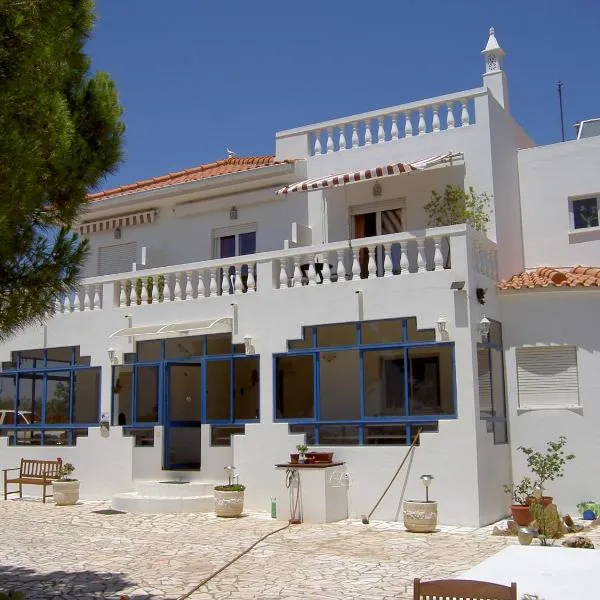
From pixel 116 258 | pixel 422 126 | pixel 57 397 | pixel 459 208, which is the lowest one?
pixel 57 397

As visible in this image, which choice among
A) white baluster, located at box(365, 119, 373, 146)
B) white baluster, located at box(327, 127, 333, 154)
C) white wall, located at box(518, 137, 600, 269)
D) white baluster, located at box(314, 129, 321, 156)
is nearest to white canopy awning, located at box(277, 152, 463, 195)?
white baluster, located at box(365, 119, 373, 146)

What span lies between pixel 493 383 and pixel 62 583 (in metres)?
11.7

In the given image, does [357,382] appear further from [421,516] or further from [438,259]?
[421,516]

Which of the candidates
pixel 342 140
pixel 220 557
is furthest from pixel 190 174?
pixel 220 557

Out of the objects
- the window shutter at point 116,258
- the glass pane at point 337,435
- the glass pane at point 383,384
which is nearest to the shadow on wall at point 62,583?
the glass pane at point 337,435

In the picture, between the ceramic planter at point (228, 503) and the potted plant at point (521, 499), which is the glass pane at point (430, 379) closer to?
the potted plant at point (521, 499)

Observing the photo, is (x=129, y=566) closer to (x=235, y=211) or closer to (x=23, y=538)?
(x=23, y=538)

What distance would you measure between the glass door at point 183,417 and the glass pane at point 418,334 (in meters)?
6.88

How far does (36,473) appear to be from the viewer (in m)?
25.0

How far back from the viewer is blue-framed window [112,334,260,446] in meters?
22.9

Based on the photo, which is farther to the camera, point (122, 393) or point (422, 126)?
point (122, 393)

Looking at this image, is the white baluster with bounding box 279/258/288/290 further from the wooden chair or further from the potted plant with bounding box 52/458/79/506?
the wooden chair

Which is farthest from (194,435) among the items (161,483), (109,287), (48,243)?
(48,243)

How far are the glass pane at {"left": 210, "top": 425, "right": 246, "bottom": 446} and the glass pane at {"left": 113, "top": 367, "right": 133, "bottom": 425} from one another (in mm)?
3637
